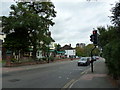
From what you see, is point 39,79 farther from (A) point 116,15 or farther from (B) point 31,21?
(B) point 31,21

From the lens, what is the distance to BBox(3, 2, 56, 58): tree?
4475cm

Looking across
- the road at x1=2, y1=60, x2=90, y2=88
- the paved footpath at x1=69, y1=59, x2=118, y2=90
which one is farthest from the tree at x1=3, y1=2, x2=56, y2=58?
the paved footpath at x1=69, y1=59, x2=118, y2=90

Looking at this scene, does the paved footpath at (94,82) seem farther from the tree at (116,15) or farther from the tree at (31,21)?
the tree at (31,21)

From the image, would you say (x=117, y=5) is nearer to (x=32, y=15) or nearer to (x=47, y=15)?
(x=32, y=15)

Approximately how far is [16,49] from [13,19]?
6052mm

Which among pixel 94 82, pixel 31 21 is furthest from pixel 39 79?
pixel 31 21

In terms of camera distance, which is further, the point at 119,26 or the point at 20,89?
the point at 119,26

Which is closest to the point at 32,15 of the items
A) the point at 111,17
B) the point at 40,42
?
the point at 40,42

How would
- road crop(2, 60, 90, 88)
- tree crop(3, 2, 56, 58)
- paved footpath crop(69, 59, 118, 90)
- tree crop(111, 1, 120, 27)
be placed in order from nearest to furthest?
paved footpath crop(69, 59, 118, 90)
road crop(2, 60, 90, 88)
tree crop(111, 1, 120, 27)
tree crop(3, 2, 56, 58)

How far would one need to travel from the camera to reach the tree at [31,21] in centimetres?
4475

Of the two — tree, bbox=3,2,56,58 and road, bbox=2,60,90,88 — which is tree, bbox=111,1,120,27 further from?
tree, bbox=3,2,56,58

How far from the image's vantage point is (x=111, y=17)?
1603cm

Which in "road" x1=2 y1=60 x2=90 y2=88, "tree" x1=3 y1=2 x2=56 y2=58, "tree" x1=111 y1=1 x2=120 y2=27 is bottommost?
"road" x1=2 y1=60 x2=90 y2=88

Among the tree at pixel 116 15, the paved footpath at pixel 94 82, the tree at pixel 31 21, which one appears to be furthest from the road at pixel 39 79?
the tree at pixel 31 21
